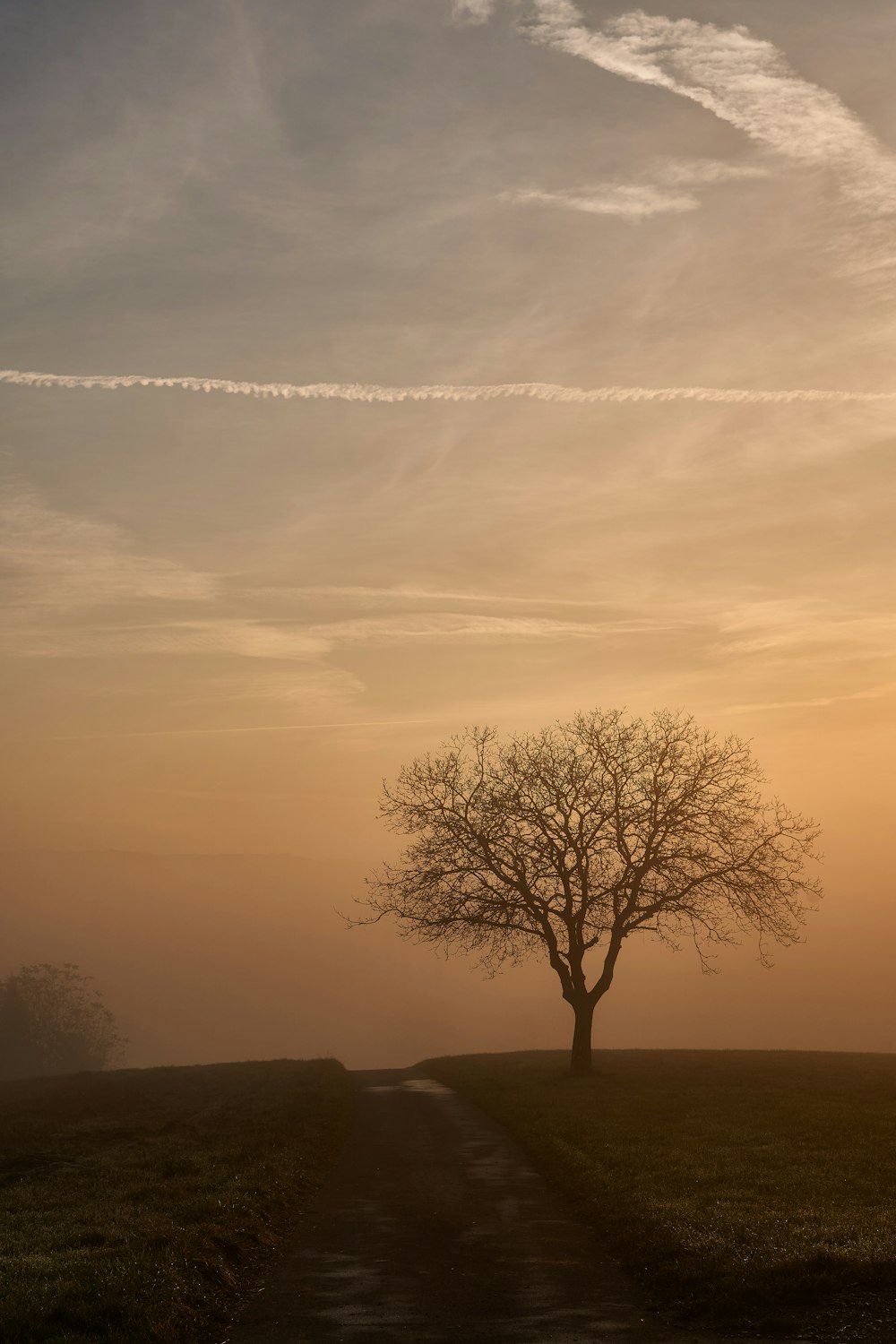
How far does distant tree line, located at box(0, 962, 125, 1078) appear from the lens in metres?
125

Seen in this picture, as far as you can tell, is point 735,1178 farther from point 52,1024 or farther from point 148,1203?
A: point 52,1024

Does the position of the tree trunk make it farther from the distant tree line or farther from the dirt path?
the distant tree line

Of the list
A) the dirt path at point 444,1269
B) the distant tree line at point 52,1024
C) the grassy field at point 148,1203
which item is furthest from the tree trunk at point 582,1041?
the distant tree line at point 52,1024

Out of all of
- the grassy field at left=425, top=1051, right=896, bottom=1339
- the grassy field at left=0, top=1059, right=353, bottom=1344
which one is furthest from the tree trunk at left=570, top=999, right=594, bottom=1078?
the grassy field at left=0, top=1059, right=353, bottom=1344

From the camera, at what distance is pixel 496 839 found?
46.9m

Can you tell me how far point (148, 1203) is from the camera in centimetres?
1952

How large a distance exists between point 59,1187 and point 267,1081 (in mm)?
26952

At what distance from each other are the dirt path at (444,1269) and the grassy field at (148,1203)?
0.82 m

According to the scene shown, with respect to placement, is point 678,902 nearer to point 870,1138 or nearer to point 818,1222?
point 870,1138

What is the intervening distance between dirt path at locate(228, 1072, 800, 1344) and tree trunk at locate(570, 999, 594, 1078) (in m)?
19.4

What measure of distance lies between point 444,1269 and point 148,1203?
678 cm

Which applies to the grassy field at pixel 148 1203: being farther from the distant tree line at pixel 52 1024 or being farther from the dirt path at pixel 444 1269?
the distant tree line at pixel 52 1024

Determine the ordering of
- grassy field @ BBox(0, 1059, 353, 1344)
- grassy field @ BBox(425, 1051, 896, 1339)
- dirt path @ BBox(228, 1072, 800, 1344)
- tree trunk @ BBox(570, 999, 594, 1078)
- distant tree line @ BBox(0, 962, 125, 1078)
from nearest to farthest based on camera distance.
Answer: dirt path @ BBox(228, 1072, 800, 1344), grassy field @ BBox(0, 1059, 353, 1344), grassy field @ BBox(425, 1051, 896, 1339), tree trunk @ BBox(570, 999, 594, 1078), distant tree line @ BBox(0, 962, 125, 1078)

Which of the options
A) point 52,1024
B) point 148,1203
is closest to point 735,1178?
point 148,1203
